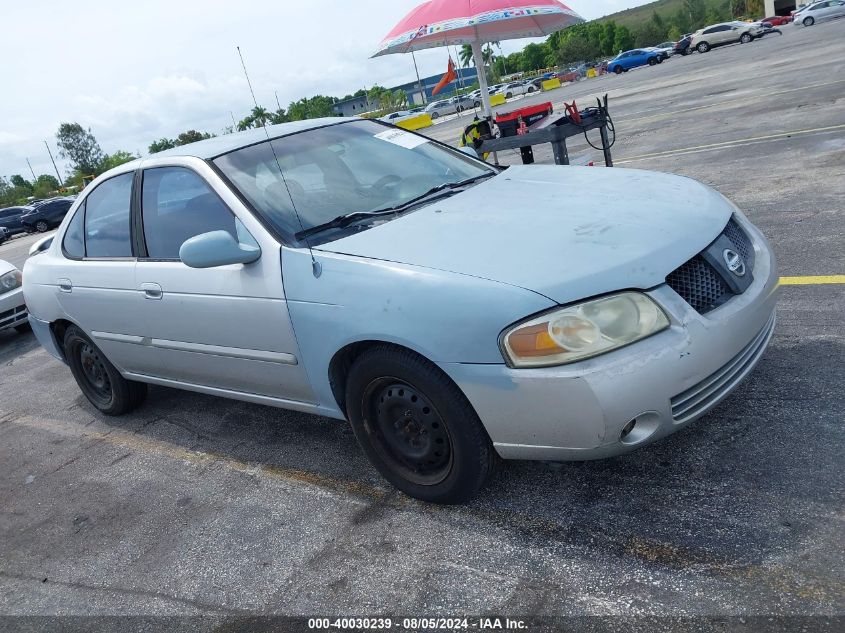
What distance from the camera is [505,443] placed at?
2703 millimetres

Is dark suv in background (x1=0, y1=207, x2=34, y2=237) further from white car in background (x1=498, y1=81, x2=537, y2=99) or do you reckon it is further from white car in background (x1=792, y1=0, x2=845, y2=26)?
white car in background (x1=792, y1=0, x2=845, y2=26)

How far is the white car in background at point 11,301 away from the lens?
8367mm

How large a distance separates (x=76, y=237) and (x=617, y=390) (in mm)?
3734

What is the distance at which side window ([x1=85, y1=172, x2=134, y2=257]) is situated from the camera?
4.26m

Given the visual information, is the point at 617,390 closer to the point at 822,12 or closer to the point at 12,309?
the point at 12,309

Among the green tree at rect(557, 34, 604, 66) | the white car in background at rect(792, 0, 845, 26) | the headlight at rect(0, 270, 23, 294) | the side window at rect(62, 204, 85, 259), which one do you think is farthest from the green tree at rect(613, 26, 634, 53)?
the side window at rect(62, 204, 85, 259)

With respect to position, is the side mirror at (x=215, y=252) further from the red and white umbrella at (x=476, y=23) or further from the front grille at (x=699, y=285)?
the red and white umbrella at (x=476, y=23)

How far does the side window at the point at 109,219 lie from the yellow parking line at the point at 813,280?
396 cm

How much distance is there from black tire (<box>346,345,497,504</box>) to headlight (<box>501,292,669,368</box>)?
0.33m

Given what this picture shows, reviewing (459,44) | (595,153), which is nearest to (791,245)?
(459,44)

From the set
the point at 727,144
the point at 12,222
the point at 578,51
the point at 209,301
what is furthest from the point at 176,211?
the point at 578,51

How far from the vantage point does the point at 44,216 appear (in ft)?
112

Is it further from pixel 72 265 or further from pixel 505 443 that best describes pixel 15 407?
pixel 505 443

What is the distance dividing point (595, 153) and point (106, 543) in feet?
34.9
